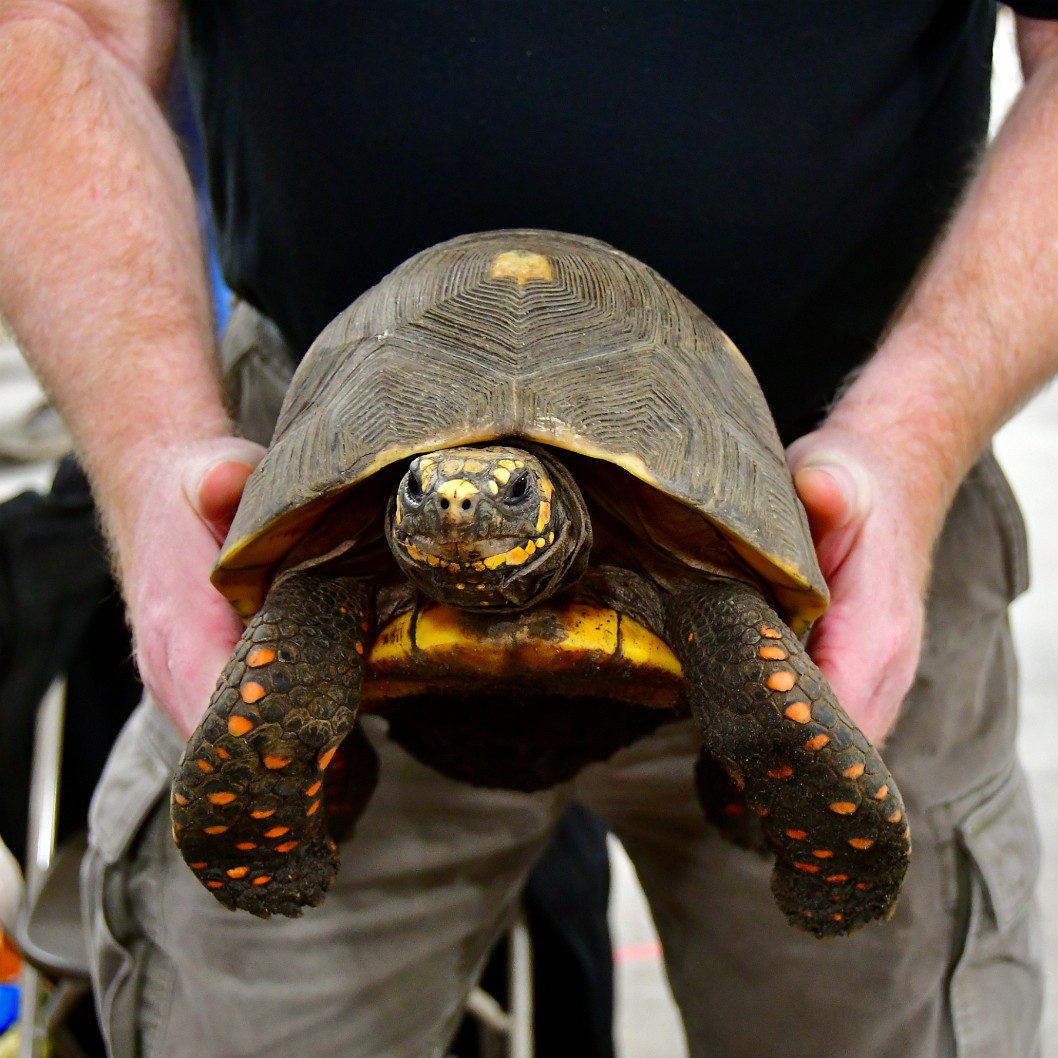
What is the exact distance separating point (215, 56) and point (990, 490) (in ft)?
3.55

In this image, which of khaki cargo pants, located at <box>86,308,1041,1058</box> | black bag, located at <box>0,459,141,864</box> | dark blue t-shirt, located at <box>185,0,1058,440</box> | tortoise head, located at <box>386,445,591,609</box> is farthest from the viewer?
black bag, located at <box>0,459,141,864</box>

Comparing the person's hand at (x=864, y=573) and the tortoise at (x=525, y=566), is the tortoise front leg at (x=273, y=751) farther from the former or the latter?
the person's hand at (x=864, y=573)

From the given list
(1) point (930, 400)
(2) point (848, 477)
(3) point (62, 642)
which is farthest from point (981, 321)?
(3) point (62, 642)

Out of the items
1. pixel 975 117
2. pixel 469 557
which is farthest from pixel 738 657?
pixel 975 117

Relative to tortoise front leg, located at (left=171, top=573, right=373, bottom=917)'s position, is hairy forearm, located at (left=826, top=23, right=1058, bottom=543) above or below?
above

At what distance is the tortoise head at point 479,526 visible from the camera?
2.61 feet

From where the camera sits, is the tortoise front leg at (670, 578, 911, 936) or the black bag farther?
the black bag

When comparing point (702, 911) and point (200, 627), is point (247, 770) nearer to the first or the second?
point (200, 627)

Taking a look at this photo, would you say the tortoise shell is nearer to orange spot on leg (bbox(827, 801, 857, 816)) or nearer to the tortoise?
the tortoise

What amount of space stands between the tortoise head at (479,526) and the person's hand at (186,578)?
236 millimetres

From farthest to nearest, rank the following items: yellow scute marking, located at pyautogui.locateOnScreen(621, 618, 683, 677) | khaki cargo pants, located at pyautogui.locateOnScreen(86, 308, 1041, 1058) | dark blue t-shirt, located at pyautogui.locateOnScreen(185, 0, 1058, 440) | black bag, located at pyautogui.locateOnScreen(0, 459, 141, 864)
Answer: black bag, located at pyautogui.locateOnScreen(0, 459, 141, 864) → khaki cargo pants, located at pyautogui.locateOnScreen(86, 308, 1041, 1058) → dark blue t-shirt, located at pyautogui.locateOnScreen(185, 0, 1058, 440) → yellow scute marking, located at pyautogui.locateOnScreen(621, 618, 683, 677)

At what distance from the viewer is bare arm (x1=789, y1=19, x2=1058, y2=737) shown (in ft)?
3.33

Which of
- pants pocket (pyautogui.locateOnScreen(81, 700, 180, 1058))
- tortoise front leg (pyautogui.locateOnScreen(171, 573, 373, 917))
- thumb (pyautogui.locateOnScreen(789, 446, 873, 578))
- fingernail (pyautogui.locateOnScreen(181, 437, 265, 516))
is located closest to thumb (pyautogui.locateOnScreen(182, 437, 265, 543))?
fingernail (pyautogui.locateOnScreen(181, 437, 265, 516))

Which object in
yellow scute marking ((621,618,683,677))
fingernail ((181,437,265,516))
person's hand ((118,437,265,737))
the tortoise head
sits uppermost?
the tortoise head
